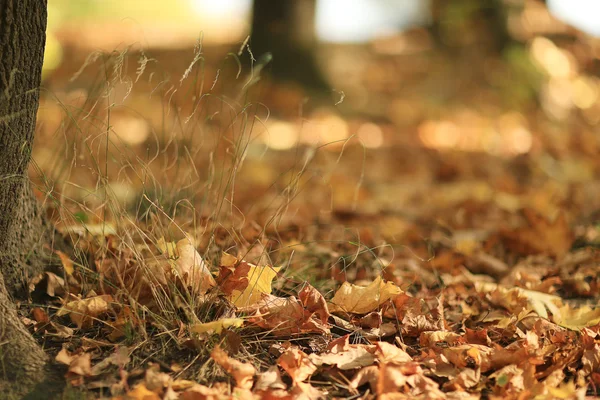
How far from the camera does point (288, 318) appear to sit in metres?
1.93

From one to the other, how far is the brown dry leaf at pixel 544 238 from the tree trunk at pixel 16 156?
2077 mm

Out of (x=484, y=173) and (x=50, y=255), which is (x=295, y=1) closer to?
(x=484, y=173)

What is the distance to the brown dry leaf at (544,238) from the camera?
2.99 meters

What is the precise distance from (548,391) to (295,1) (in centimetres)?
564

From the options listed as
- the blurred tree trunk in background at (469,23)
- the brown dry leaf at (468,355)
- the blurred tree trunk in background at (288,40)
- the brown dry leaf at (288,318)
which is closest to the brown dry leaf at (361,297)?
the brown dry leaf at (288,318)

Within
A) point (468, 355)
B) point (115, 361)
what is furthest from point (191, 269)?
point (468, 355)

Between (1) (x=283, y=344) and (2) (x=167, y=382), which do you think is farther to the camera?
(1) (x=283, y=344)

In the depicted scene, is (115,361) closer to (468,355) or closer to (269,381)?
(269,381)

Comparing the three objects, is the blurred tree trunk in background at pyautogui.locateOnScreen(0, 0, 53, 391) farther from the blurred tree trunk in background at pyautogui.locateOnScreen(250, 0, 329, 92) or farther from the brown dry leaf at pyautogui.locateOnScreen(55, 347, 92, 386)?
the blurred tree trunk in background at pyautogui.locateOnScreen(250, 0, 329, 92)

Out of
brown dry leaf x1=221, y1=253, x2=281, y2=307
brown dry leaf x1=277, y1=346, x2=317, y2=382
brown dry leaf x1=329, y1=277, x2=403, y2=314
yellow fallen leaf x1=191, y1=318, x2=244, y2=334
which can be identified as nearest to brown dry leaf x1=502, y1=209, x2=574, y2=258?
brown dry leaf x1=329, y1=277, x2=403, y2=314

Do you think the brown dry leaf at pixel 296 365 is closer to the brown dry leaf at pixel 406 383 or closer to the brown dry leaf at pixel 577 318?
the brown dry leaf at pixel 406 383

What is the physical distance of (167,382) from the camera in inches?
65.5

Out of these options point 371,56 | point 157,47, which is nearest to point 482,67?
point 371,56

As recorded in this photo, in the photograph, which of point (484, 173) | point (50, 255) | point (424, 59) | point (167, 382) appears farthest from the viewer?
point (424, 59)
